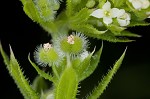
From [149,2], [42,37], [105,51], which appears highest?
[149,2]

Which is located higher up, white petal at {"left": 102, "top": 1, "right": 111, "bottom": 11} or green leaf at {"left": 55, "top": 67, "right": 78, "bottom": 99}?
white petal at {"left": 102, "top": 1, "right": 111, "bottom": 11}

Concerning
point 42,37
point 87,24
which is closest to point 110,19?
point 87,24

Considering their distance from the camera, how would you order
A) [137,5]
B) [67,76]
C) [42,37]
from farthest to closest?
[42,37], [137,5], [67,76]

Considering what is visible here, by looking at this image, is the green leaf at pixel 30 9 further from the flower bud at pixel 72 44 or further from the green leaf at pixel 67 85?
the green leaf at pixel 67 85

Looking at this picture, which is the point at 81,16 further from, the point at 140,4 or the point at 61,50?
the point at 140,4

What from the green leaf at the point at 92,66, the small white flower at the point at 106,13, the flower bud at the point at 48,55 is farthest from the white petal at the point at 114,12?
the flower bud at the point at 48,55

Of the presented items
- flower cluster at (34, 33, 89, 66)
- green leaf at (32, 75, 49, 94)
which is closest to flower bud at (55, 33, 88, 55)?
flower cluster at (34, 33, 89, 66)

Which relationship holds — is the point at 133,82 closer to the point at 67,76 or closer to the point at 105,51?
the point at 105,51

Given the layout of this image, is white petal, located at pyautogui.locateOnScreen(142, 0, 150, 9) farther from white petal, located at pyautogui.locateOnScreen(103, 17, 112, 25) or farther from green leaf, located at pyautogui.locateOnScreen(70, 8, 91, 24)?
green leaf, located at pyautogui.locateOnScreen(70, 8, 91, 24)
